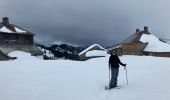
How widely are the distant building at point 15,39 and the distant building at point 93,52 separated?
32.0ft

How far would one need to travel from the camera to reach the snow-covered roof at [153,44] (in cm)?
6919

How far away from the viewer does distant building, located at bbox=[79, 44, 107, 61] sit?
6831 cm

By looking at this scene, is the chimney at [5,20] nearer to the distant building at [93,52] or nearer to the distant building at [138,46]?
the distant building at [93,52]

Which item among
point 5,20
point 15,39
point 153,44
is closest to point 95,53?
point 153,44

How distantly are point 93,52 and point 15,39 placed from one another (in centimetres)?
1619

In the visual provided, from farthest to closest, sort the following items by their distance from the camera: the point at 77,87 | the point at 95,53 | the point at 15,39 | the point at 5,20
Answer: the point at 95,53 → the point at 15,39 → the point at 5,20 → the point at 77,87

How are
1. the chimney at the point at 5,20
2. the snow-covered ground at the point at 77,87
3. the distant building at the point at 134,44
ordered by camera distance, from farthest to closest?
the distant building at the point at 134,44
the chimney at the point at 5,20
the snow-covered ground at the point at 77,87

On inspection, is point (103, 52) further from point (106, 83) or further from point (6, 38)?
point (106, 83)

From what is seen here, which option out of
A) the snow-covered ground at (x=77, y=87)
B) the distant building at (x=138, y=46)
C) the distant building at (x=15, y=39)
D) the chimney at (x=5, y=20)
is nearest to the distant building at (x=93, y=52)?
the distant building at (x=138, y=46)

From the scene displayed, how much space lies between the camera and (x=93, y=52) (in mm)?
69062

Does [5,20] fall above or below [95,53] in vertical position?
above

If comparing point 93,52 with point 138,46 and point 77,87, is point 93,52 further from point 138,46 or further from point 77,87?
point 77,87

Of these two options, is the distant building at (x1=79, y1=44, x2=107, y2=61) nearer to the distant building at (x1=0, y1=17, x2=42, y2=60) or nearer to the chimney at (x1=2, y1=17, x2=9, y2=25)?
the distant building at (x1=0, y1=17, x2=42, y2=60)

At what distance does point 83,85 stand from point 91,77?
2530mm
